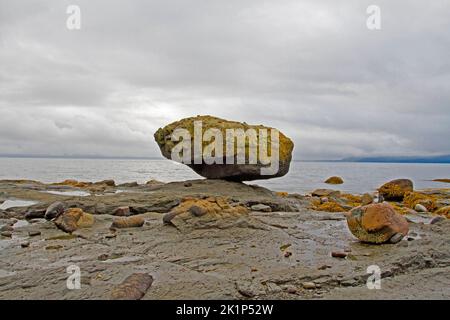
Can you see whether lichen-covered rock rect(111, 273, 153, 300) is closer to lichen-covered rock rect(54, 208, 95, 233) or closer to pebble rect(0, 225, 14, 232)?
lichen-covered rock rect(54, 208, 95, 233)

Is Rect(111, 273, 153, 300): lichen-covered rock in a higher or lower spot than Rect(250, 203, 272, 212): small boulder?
higher

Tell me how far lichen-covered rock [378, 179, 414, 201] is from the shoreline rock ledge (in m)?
5.94

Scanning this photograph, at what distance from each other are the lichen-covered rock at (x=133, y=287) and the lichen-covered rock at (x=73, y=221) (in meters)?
4.27

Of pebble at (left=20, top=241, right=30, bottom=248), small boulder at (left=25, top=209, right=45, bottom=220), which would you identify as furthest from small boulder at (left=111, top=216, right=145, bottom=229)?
small boulder at (left=25, top=209, right=45, bottom=220)

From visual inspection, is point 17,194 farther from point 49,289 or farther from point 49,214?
point 49,289

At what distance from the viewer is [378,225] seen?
8023mm

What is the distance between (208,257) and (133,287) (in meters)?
2.04

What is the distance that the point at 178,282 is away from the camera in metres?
5.46

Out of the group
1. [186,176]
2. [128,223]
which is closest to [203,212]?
[128,223]

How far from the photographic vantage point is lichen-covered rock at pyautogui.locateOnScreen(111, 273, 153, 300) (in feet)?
15.7

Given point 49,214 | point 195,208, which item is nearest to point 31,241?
point 49,214

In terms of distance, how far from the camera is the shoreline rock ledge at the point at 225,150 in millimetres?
19469
